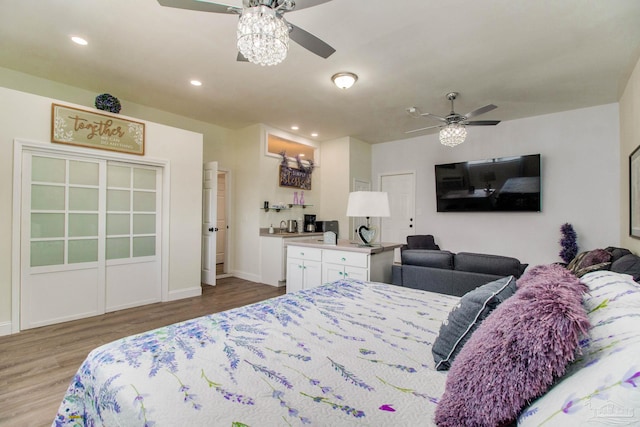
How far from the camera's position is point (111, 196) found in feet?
11.7

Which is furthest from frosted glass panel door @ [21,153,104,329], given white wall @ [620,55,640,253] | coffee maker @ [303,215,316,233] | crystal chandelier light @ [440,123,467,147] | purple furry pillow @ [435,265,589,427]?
white wall @ [620,55,640,253]

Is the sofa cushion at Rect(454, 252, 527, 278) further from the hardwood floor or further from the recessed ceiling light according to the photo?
the recessed ceiling light

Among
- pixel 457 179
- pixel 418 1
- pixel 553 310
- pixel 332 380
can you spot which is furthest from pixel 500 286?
pixel 457 179

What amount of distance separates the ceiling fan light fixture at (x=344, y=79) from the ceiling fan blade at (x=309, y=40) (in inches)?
49.6

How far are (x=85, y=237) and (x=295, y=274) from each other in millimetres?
2499

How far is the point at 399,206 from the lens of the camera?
6164 millimetres

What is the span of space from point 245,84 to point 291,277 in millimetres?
2522

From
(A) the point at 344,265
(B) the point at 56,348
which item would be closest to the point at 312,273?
(A) the point at 344,265

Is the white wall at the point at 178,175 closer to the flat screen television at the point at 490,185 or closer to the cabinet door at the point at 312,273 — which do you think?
the cabinet door at the point at 312,273

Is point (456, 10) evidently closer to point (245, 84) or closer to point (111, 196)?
point (245, 84)

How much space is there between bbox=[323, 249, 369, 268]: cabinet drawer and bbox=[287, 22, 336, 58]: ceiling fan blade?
76.1 inches

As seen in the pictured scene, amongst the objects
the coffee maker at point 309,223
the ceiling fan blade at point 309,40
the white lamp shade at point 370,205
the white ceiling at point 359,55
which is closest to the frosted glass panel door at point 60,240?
the white ceiling at point 359,55

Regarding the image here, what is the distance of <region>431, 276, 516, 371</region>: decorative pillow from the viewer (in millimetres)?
1029

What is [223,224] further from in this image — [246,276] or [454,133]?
[454,133]
